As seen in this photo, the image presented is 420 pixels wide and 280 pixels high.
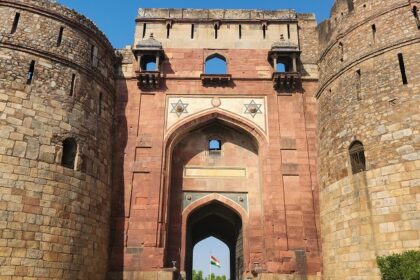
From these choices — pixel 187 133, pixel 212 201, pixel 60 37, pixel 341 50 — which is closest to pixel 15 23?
pixel 60 37

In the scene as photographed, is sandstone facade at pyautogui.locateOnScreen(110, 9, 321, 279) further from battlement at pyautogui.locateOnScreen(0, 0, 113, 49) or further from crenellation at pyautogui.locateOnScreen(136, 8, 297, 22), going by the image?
battlement at pyautogui.locateOnScreen(0, 0, 113, 49)

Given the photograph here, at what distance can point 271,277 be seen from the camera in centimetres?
1255

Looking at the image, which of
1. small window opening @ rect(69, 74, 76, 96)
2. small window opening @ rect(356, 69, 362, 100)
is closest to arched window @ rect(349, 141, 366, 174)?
small window opening @ rect(356, 69, 362, 100)

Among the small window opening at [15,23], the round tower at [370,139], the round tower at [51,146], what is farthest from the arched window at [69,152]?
the round tower at [370,139]

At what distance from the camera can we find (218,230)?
19.5 metres

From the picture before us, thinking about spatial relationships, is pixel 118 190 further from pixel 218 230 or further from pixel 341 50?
pixel 341 50

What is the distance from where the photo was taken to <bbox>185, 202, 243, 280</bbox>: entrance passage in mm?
15539

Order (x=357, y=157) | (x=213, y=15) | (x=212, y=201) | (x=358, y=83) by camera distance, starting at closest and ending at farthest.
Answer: (x=357, y=157), (x=358, y=83), (x=212, y=201), (x=213, y=15)

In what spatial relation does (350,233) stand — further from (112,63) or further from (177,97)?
(112,63)

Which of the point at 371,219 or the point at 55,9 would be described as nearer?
the point at 371,219

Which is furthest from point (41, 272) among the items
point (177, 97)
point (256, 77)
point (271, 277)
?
point (256, 77)

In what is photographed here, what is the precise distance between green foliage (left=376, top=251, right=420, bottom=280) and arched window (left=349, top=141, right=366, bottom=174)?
9.42ft

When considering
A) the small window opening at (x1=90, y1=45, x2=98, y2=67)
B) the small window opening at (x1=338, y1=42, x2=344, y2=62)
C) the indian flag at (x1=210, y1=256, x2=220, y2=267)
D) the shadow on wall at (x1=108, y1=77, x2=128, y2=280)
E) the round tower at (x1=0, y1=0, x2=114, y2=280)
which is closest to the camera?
the round tower at (x1=0, y1=0, x2=114, y2=280)

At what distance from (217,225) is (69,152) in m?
9.12
